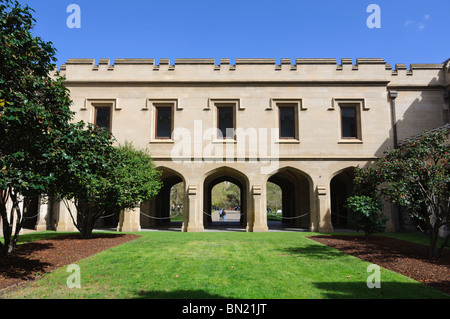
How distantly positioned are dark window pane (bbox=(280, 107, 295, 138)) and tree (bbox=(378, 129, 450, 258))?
29.9ft

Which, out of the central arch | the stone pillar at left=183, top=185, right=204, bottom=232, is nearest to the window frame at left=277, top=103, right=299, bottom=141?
the central arch

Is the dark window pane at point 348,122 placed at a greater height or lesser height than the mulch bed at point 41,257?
greater

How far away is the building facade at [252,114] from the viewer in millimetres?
18359

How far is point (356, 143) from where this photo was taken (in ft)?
61.0

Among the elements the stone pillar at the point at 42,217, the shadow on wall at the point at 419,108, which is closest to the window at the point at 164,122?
the stone pillar at the point at 42,217

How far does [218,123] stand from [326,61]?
26.7ft

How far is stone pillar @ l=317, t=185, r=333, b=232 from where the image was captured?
58.0ft

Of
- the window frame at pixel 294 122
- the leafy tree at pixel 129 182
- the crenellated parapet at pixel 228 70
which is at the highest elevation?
the crenellated parapet at pixel 228 70

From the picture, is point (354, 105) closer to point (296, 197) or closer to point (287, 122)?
point (287, 122)

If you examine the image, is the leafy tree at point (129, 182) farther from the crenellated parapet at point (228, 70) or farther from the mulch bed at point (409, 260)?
the mulch bed at point (409, 260)

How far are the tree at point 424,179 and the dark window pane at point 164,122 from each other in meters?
13.1

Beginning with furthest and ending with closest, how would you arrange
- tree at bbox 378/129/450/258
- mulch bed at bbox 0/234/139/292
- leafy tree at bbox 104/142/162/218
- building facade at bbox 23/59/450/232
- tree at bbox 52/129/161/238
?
building facade at bbox 23/59/450/232, leafy tree at bbox 104/142/162/218, tree at bbox 378/129/450/258, tree at bbox 52/129/161/238, mulch bed at bbox 0/234/139/292

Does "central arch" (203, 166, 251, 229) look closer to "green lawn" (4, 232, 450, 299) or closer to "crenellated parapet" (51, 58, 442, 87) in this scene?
"crenellated parapet" (51, 58, 442, 87)
